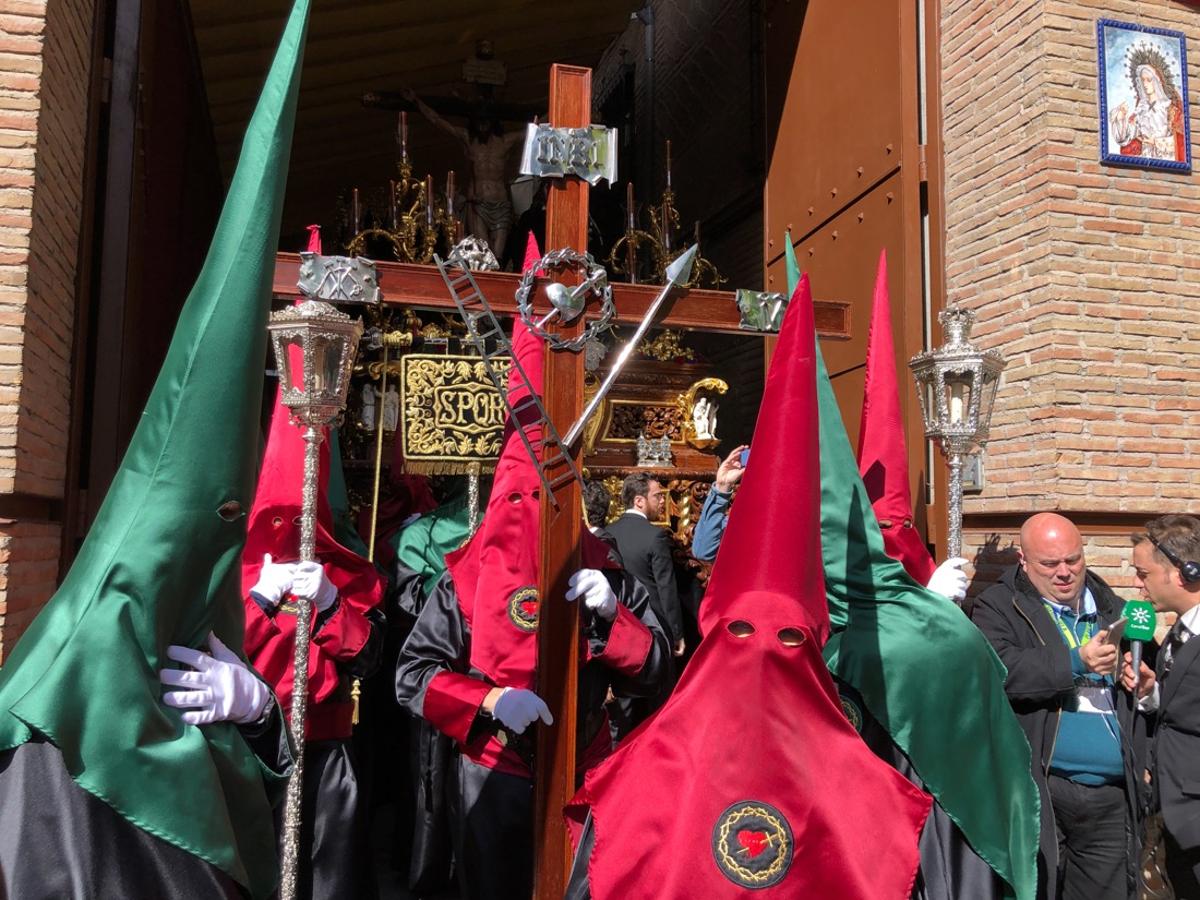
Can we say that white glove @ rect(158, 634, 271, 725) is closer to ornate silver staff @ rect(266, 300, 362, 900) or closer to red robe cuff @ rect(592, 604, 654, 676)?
ornate silver staff @ rect(266, 300, 362, 900)

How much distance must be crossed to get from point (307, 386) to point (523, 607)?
982mm

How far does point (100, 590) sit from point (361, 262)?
157 cm

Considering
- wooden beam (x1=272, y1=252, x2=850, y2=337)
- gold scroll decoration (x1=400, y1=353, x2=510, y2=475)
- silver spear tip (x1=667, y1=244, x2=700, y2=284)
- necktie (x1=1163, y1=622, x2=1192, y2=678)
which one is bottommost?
necktie (x1=1163, y1=622, x2=1192, y2=678)

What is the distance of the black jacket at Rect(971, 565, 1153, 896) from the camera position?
3.54 meters

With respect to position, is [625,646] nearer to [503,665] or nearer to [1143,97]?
[503,665]

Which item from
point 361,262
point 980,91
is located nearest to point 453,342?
point 980,91

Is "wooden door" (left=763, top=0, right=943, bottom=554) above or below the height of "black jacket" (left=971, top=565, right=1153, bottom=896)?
above

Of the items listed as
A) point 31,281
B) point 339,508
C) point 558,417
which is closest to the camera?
point 558,417

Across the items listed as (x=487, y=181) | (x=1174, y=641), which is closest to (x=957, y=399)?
(x=1174, y=641)

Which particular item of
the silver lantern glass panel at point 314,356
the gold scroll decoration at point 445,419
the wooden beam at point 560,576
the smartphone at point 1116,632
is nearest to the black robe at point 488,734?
the wooden beam at point 560,576

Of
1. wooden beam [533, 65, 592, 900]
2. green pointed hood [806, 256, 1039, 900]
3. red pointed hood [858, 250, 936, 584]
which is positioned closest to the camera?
green pointed hood [806, 256, 1039, 900]

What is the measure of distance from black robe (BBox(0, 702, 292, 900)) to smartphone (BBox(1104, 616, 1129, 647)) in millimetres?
2999

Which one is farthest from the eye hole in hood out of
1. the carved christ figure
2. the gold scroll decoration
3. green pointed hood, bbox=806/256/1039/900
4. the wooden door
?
the carved christ figure

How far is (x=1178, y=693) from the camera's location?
11.9 feet
